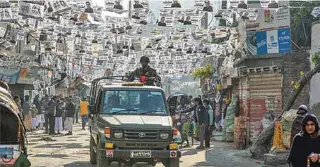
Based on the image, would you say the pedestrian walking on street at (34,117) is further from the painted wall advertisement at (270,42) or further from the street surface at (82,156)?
the painted wall advertisement at (270,42)

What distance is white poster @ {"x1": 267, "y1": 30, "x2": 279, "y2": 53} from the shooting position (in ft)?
70.6

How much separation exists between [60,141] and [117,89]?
31.8 feet

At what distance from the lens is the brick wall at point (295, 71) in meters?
20.2

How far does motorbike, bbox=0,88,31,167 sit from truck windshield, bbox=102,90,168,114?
11.4 feet

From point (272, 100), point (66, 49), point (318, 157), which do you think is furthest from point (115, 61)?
point (318, 157)

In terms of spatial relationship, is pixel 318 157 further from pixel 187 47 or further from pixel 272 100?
pixel 187 47

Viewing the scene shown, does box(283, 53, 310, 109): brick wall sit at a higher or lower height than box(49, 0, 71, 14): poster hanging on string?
lower

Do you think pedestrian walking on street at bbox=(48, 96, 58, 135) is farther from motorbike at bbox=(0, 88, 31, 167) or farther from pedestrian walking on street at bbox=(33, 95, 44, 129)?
motorbike at bbox=(0, 88, 31, 167)

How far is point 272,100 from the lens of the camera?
20953 millimetres

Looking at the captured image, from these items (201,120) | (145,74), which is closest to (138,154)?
(145,74)

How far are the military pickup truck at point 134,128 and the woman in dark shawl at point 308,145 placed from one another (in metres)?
4.59

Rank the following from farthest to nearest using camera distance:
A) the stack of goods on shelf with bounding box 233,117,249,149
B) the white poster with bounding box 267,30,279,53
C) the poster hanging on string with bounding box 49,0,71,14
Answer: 1. the poster hanging on string with bounding box 49,0,71,14
2. the white poster with bounding box 267,30,279,53
3. the stack of goods on shelf with bounding box 233,117,249,149

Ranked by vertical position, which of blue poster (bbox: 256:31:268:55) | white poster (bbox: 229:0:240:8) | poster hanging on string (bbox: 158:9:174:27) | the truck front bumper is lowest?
the truck front bumper

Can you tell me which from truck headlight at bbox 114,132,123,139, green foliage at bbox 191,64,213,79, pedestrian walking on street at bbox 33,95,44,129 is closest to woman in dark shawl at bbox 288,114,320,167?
truck headlight at bbox 114,132,123,139
